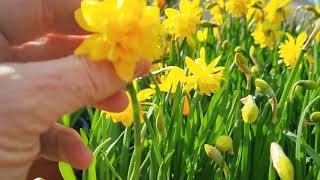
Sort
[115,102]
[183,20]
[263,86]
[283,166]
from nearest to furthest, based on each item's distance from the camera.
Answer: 1. [115,102]
2. [283,166]
3. [263,86]
4. [183,20]

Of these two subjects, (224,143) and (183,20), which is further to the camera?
(183,20)


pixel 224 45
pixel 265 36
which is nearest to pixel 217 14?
pixel 265 36

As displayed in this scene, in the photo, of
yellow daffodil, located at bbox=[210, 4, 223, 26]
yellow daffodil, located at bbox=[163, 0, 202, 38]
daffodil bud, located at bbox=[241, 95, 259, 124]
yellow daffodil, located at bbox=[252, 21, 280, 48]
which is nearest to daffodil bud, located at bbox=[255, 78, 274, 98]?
daffodil bud, located at bbox=[241, 95, 259, 124]

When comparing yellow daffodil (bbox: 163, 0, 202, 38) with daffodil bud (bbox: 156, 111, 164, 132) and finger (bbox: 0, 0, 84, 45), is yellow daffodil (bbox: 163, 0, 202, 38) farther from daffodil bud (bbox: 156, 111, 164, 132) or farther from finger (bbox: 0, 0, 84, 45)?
finger (bbox: 0, 0, 84, 45)

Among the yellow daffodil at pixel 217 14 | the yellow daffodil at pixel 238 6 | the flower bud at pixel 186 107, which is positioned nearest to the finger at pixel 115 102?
the flower bud at pixel 186 107

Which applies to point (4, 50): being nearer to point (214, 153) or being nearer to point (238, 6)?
point (214, 153)

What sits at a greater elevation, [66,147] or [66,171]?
[66,147]

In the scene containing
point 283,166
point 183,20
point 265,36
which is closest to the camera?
point 283,166

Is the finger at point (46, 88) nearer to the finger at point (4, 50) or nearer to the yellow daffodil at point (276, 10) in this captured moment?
the finger at point (4, 50)
